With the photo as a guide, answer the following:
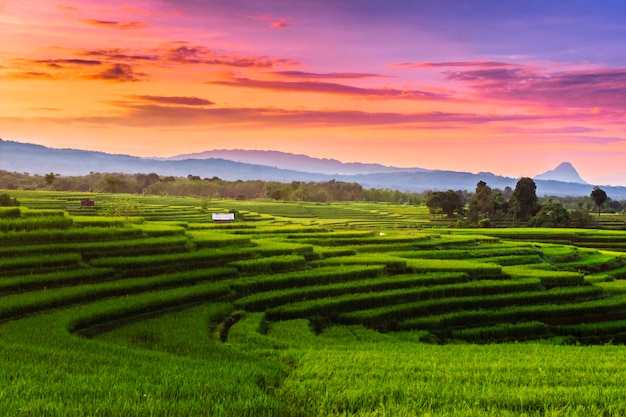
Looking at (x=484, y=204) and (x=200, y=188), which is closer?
(x=484, y=204)

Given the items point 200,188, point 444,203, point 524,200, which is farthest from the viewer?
point 200,188

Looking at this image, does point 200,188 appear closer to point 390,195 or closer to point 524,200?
point 390,195

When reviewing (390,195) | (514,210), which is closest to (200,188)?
(390,195)

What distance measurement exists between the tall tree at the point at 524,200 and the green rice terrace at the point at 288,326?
47383mm

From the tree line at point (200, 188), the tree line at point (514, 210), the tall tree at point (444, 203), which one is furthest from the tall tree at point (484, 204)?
the tree line at point (200, 188)

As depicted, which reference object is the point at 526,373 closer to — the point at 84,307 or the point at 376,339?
the point at 376,339

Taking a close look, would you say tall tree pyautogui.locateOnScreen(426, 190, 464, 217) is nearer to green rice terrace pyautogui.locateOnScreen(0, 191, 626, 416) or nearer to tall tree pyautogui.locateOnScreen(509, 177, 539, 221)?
tall tree pyautogui.locateOnScreen(509, 177, 539, 221)

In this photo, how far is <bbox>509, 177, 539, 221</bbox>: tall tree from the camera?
286 feet

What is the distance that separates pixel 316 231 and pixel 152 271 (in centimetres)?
2174

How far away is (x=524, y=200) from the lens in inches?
3474

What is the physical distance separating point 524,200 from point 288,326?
7896 cm

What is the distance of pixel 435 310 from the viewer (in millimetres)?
23781

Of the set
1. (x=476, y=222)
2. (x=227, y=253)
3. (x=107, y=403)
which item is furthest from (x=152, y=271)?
(x=476, y=222)

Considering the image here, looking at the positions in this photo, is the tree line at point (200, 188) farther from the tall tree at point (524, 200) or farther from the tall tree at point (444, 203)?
the tall tree at point (524, 200)
